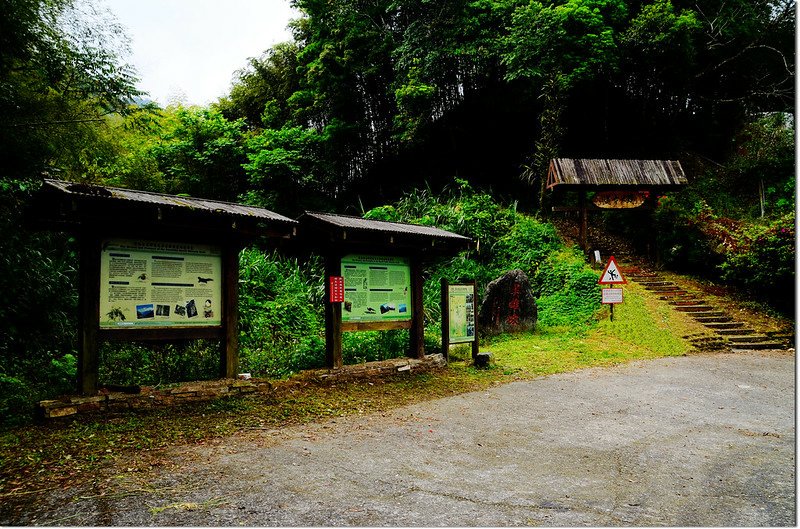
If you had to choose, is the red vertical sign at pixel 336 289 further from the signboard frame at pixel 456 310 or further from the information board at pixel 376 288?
the signboard frame at pixel 456 310

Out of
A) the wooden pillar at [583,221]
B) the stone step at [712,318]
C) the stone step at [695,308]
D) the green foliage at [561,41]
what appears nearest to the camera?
the stone step at [712,318]

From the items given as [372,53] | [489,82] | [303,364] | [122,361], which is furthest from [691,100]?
[122,361]

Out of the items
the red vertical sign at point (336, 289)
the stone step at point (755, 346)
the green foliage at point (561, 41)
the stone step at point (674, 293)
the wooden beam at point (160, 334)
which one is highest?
the green foliage at point (561, 41)

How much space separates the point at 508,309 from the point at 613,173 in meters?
6.47

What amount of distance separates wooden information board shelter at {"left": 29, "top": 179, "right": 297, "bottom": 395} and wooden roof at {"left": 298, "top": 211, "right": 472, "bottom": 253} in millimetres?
647

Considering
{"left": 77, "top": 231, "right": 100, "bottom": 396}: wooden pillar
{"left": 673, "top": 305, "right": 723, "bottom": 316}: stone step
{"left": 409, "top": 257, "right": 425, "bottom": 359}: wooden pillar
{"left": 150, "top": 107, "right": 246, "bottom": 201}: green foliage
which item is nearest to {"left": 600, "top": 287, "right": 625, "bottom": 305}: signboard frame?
{"left": 673, "top": 305, "right": 723, "bottom": 316}: stone step

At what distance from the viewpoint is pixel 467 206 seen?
61.6 ft

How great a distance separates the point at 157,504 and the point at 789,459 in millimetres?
4889

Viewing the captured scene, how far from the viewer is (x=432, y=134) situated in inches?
910

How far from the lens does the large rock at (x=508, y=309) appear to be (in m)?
12.9

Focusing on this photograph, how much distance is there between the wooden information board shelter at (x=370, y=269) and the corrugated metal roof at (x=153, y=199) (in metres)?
0.93

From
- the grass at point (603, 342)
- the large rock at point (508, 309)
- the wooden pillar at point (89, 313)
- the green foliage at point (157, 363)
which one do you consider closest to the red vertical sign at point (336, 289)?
the green foliage at point (157, 363)

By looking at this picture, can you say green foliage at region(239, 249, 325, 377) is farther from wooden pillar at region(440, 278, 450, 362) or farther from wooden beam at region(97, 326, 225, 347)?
wooden pillar at region(440, 278, 450, 362)

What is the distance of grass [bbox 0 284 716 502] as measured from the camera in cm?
419
